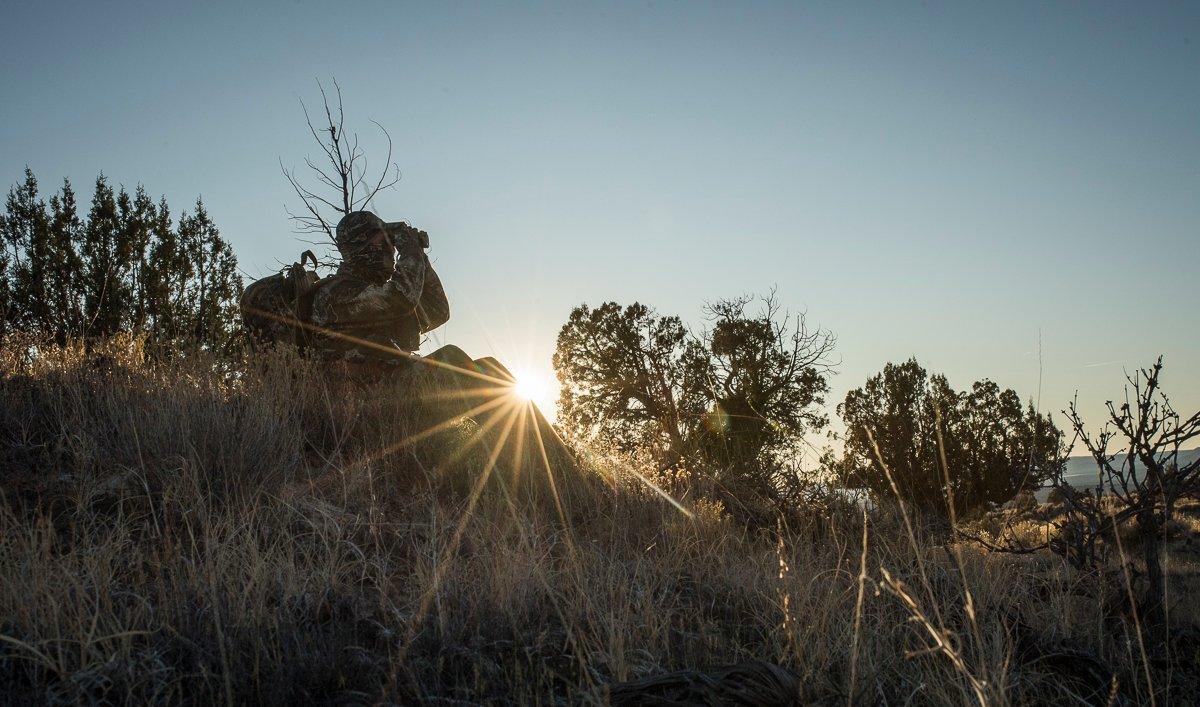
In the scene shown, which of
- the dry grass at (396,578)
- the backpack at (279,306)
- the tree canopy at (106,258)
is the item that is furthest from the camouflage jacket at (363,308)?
the tree canopy at (106,258)

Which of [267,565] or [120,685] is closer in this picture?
[120,685]

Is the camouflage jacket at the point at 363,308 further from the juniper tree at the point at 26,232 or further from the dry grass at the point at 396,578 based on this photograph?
the juniper tree at the point at 26,232

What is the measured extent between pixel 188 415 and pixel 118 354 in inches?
50.2

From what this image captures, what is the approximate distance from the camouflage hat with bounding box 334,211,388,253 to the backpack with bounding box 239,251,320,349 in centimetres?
59

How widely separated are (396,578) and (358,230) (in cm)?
400

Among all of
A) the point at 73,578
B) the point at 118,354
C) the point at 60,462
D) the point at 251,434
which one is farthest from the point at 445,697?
the point at 118,354

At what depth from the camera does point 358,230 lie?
6.70 meters

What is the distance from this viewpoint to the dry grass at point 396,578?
236 centimetres

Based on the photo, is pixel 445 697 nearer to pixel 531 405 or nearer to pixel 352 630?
pixel 352 630

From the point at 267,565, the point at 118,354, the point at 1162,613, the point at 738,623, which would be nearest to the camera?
the point at 267,565

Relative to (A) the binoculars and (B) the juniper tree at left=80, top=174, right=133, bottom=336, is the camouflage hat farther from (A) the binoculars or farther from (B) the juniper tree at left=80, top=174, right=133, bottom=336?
(B) the juniper tree at left=80, top=174, right=133, bottom=336

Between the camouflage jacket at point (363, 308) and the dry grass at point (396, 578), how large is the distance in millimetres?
787

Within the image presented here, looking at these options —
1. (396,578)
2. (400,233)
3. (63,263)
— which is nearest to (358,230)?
(400,233)

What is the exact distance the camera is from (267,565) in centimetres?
309
